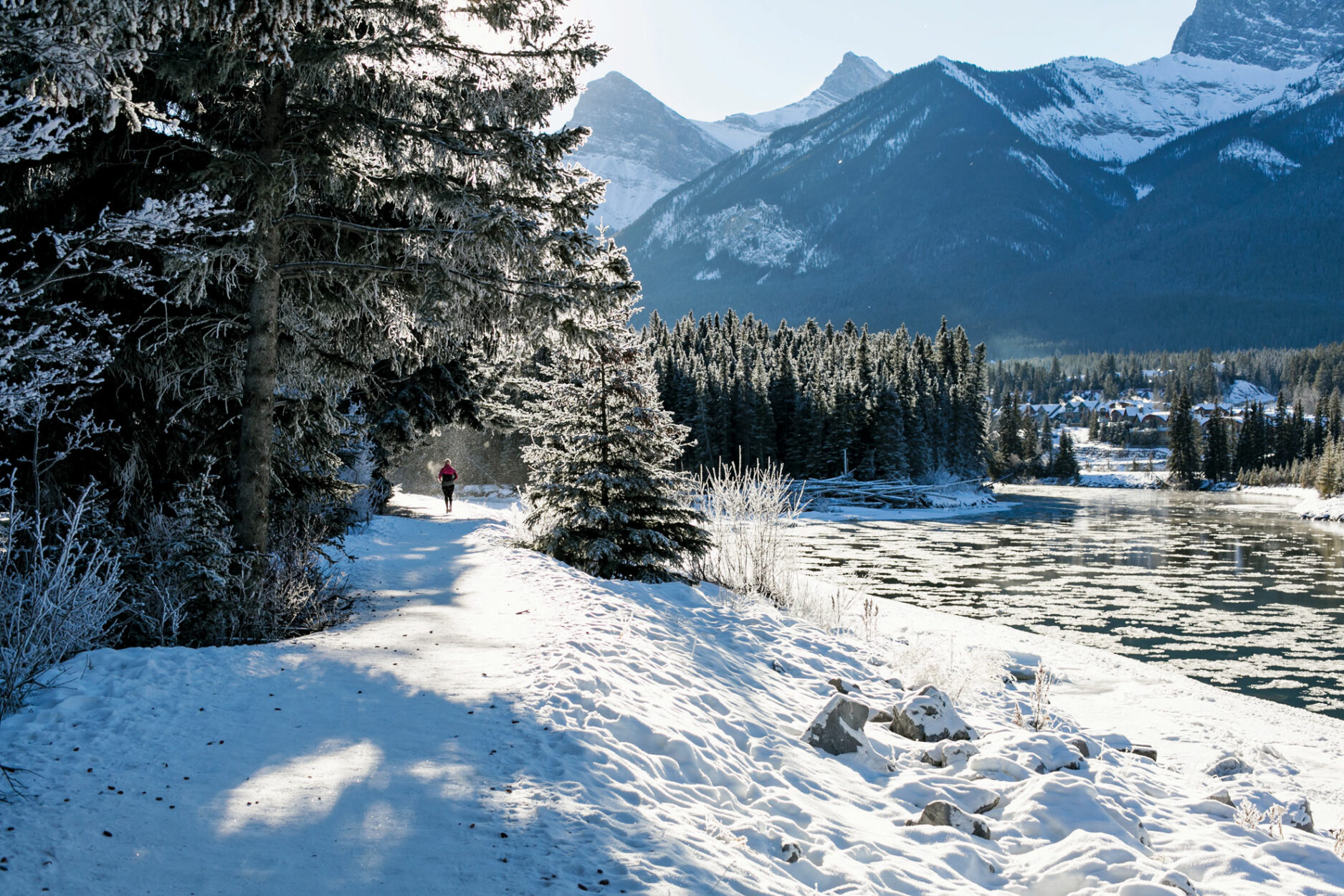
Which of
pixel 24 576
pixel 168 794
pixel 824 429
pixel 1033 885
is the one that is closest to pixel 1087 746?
pixel 1033 885

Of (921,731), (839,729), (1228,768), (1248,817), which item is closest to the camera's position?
(1248,817)

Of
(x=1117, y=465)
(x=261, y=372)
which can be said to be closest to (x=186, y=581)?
(x=261, y=372)

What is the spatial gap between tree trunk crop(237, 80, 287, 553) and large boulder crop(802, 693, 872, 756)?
19.1 feet

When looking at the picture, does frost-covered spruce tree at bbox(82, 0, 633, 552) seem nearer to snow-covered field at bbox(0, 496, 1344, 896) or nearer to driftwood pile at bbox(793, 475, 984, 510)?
snow-covered field at bbox(0, 496, 1344, 896)

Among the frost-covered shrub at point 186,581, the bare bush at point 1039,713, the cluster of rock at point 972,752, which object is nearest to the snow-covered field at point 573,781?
the cluster of rock at point 972,752

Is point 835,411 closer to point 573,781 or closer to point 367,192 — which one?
point 367,192

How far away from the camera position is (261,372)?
8.06 meters

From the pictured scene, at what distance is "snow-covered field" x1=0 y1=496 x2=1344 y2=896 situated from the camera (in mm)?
3592

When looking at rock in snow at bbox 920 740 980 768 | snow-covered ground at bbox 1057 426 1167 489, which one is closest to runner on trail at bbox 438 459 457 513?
rock in snow at bbox 920 740 980 768

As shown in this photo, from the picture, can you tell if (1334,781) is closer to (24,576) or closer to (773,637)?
(773,637)

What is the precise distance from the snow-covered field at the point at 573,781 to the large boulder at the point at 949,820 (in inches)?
4.1

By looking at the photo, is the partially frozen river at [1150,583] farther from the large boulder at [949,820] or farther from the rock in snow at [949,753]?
the large boulder at [949,820]

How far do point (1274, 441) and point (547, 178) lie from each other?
124555 millimetres

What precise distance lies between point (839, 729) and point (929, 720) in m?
1.27
